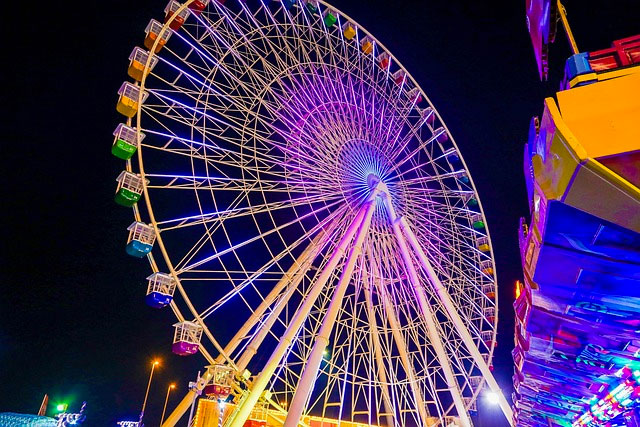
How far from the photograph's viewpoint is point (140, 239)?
13688 millimetres

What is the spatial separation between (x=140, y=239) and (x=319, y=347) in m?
6.37

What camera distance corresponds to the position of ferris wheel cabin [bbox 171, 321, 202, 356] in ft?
44.6

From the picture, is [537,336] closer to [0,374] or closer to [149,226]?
[149,226]

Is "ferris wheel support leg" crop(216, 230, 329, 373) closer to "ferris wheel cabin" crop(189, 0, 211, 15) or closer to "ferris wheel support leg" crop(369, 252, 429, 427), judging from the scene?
"ferris wheel support leg" crop(369, 252, 429, 427)

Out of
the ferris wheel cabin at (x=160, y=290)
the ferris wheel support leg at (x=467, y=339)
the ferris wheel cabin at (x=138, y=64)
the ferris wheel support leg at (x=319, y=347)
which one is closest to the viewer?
the ferris wheel support leg at (x=319, y=347)

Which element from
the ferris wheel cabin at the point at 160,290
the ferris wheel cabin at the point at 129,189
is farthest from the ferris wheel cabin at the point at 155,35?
the ferris wheel cabin at the point at 160,290

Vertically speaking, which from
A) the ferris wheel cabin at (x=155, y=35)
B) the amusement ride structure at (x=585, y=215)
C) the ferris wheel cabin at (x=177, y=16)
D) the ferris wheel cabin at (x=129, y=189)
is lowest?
the amusement ride structure at (x=585, y=215)

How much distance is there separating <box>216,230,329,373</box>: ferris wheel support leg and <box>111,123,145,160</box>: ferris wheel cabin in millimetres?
6971

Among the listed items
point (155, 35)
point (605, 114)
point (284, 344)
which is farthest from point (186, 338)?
point (605, 114)

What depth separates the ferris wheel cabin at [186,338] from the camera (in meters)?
13.6

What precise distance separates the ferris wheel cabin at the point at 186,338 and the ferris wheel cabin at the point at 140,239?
8.33 ft

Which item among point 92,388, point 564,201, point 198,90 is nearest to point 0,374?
point 92,388

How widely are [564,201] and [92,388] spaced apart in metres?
38.6

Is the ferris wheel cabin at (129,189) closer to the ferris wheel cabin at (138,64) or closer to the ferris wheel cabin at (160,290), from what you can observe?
the ferris wheel cabin at (160,290)
